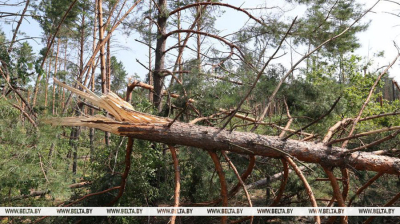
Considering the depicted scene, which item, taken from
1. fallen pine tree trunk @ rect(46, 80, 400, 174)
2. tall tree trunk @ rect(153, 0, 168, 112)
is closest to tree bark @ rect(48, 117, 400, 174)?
fallen pine tree trunk @ rect(46, 80, 400, 174)

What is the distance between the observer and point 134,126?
289 cm

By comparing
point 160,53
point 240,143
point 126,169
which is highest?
point 160,53

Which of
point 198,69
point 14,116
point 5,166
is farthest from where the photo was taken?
point 198,69

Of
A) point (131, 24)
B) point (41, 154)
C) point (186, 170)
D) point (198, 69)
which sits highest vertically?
point (131, 24)

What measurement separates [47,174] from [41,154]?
0.82 feet

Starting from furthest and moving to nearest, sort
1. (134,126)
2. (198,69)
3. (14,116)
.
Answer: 1. (198,69)
2. (14,116)
3. (134,126)

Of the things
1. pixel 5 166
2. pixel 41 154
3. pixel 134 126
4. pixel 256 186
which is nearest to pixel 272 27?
pixel 256 186

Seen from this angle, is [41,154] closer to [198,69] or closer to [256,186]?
[198,69]

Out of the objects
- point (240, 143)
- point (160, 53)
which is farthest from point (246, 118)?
point (160, 53)

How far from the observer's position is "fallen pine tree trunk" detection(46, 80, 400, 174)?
2846mm

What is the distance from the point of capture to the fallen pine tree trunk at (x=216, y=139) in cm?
285

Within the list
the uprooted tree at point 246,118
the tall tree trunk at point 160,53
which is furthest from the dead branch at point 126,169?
the tall tree trunk at point 160,53

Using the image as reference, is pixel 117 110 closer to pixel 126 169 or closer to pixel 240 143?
pixel 126 169

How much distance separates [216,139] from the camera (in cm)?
284
